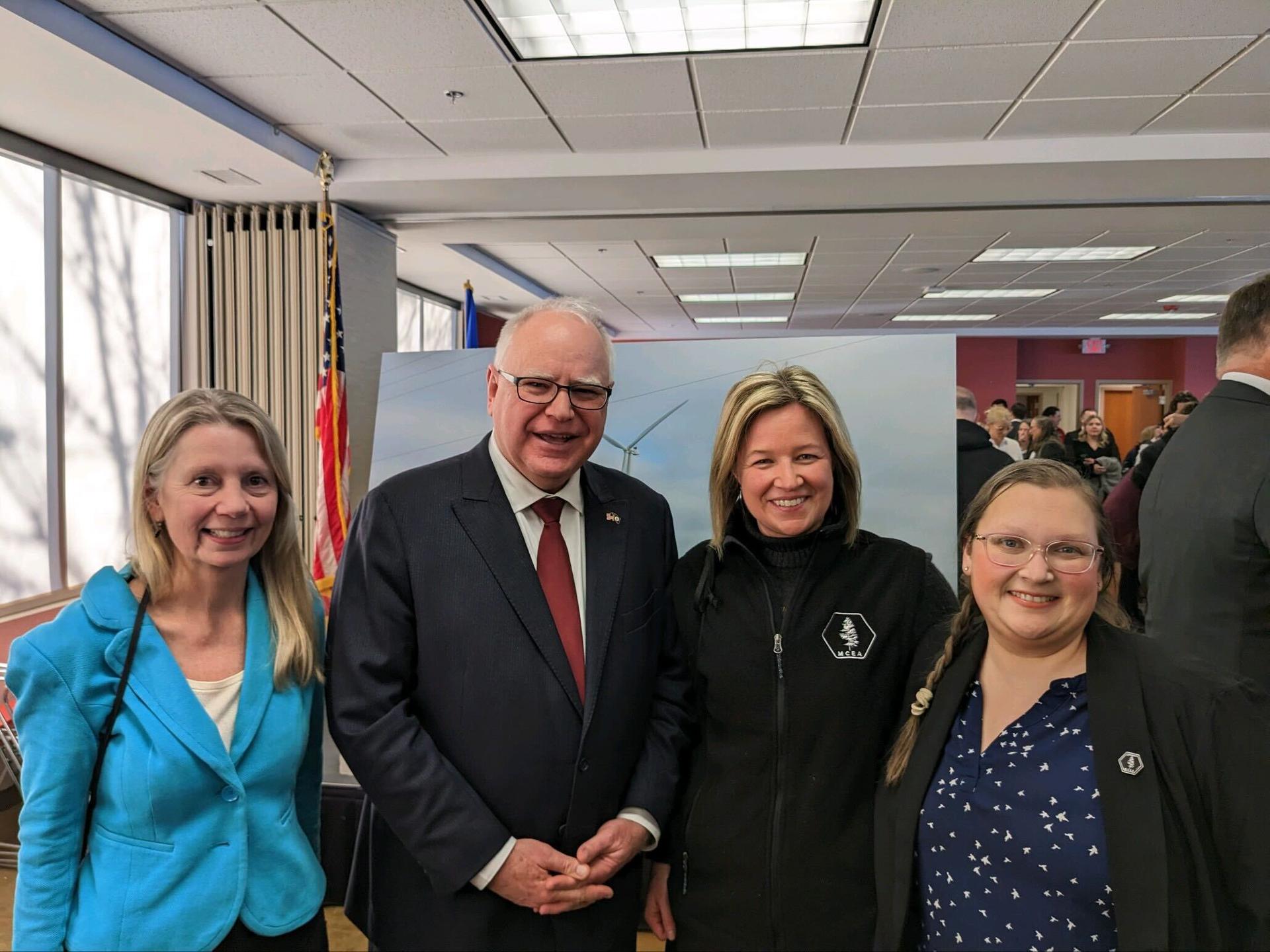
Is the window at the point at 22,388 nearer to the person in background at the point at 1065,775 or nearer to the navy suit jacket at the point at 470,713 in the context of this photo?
the navy suit jacket at the point at 470,713

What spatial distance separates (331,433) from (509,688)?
3.41m

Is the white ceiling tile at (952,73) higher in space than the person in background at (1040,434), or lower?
higher

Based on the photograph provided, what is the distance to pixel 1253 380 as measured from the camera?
77.9 inches

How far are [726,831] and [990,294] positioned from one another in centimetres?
966

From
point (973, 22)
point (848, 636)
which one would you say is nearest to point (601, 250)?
point (973, 22)

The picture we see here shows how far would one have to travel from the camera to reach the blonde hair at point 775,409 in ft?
4.92

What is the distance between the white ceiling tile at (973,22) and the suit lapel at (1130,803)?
2.65 meters

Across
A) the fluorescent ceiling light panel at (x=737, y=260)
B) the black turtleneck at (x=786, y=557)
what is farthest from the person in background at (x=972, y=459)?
the fluorescent ceiling light panel at (x=737, y=260)

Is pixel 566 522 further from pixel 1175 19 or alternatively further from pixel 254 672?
pixel 1175 19

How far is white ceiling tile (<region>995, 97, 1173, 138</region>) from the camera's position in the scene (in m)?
3.94

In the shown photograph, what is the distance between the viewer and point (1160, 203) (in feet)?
17.4

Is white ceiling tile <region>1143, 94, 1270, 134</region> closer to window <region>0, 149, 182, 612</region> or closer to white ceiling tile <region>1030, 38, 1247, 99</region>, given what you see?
white ceiling tile <region>1030, 38, 1247, 99</region>

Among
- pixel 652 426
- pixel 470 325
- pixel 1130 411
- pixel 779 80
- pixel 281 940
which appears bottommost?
pixel 281 940

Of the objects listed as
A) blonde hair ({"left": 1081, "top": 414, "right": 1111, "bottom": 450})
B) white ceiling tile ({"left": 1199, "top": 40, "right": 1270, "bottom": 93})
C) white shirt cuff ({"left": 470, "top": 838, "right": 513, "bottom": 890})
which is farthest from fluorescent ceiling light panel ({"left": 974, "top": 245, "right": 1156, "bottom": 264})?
white shirt cuff ({"left": 470, "top": 838, "right": 513, "bottom": 890})
